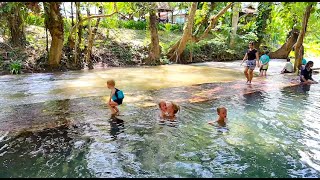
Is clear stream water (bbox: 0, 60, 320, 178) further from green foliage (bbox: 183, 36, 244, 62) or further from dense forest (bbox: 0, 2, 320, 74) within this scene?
green foliage (bbox: 183, 36, 244, 62)

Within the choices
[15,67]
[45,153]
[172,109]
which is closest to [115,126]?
[172,109]

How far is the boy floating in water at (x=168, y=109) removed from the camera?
8.45 metres

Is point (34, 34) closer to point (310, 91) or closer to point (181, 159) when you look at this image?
point (310, 91)

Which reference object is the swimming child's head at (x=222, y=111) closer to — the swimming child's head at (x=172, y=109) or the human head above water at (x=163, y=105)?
the swimming child's head at (x=172, y=109)

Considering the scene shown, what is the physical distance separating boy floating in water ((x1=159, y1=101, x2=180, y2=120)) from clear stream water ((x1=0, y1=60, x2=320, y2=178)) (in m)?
0.24

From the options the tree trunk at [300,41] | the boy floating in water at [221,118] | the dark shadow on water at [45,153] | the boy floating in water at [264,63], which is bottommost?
the dark shadow on water at [45,153]

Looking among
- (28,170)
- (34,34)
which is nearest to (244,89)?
(28,170)

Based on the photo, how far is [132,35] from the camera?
87.8ft

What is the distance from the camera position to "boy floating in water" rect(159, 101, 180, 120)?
8.45 meters

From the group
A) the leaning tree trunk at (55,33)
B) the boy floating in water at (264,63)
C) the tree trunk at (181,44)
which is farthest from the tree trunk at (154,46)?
the boy floating in water at (264,63)

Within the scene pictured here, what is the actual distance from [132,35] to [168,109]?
19070 mm

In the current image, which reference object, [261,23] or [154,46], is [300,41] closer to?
[154,46]

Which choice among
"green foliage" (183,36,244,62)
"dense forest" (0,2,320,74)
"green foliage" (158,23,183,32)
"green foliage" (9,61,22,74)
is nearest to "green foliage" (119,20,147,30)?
"dense forest" (0,2,320,74)

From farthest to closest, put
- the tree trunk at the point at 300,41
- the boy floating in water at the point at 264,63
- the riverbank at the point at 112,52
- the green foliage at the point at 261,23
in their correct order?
1. the green foliage at the point at 261,23
2. the riverbank at the point at 112,52
3. the boy floating in water at the point at 264,63
4. the tree trunk at the point at 300,41
